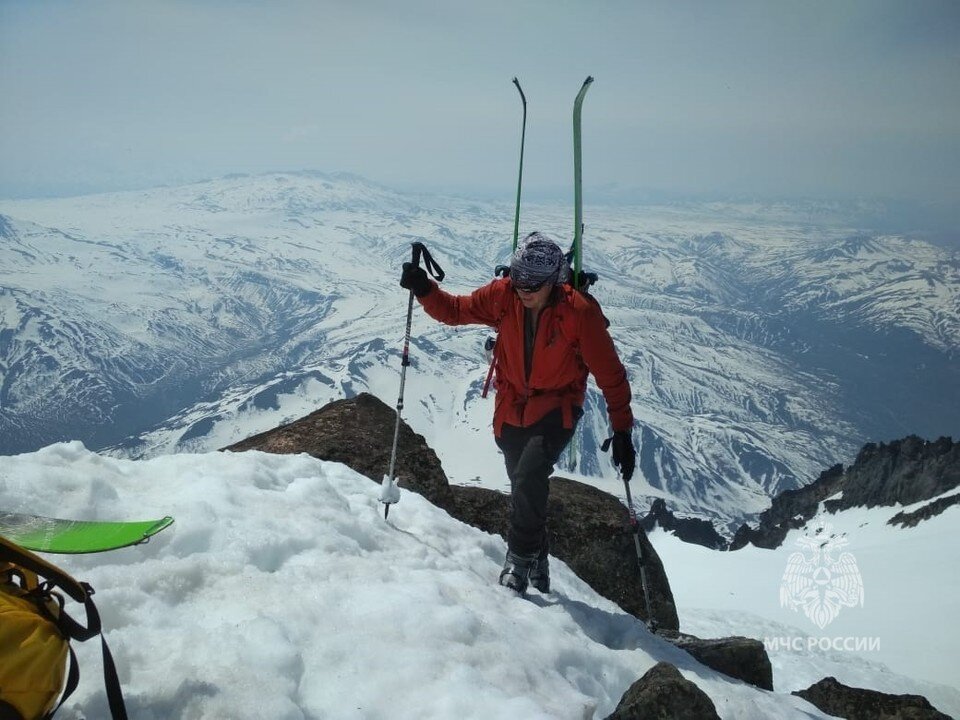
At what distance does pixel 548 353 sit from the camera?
6.11m

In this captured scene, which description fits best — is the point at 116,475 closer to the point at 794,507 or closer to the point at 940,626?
the point at 940,626

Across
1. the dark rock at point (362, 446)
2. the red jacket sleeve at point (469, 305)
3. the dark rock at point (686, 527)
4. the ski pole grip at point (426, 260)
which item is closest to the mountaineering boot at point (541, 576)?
the dark rock at point (362, 446)

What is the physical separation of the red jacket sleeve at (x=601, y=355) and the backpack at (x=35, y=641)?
4177 millimetres

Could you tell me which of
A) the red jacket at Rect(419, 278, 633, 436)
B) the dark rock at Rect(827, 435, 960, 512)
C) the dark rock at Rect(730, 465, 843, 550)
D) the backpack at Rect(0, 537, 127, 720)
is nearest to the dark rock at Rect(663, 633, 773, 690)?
the red jacket at Rect(419, 278, 633, 436)

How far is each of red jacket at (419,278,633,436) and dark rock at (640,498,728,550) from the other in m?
56.0

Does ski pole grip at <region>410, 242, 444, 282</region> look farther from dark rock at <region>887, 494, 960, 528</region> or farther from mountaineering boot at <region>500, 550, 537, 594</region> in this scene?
dark rock at <region>887, 494, 960, 528</region>

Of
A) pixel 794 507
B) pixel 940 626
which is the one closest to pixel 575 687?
pixel 940 626

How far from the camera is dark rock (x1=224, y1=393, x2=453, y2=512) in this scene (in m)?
9.17

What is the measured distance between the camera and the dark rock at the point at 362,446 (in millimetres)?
9172

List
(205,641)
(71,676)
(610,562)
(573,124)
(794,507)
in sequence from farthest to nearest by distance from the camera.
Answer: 1. (794,507)
2. (610,562)
3. (573,124)
4. (205,641)
5. (71,676)

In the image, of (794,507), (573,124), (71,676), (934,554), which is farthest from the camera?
(794,507)

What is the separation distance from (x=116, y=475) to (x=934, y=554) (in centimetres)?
4587

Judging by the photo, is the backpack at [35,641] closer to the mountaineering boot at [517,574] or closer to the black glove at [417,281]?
the mountaineering boot at [517,574]

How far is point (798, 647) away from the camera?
610 inches
